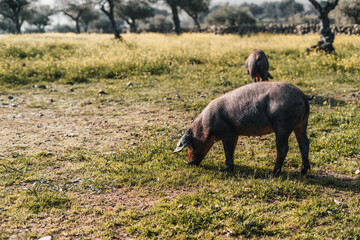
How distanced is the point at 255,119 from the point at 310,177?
1.69 metres

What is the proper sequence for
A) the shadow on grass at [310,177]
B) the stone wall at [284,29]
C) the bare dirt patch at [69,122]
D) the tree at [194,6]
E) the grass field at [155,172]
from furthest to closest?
the tree at [194,6] → the stone wall at [284,29] → the bare dirt patch at [69,122] → the shadow on grass at [310,177] → the grass field at [155,172]

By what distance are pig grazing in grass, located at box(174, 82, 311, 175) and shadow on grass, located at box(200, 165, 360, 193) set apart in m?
0.18

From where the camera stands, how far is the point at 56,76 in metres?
15.8

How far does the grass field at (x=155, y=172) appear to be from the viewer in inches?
183

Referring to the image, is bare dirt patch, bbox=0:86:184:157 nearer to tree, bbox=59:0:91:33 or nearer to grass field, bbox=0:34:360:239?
grass field, bbox=0:34:360:239

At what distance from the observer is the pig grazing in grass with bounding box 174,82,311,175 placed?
5.49 meters

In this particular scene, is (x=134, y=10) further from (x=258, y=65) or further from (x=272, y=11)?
(x=272, y=11)

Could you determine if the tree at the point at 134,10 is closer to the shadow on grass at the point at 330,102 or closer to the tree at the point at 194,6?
the tree at the point at 194,6

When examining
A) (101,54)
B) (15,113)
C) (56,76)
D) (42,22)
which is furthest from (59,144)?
(42,22)

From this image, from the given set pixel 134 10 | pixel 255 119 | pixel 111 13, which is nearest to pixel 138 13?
pixel 134 10

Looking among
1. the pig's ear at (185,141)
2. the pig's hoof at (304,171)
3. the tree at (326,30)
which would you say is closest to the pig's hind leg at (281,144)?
the pig's hoof at (304,171)

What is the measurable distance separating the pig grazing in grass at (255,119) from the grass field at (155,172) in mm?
525

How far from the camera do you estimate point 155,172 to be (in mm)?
6332

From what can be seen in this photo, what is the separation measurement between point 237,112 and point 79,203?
11.2 ft
